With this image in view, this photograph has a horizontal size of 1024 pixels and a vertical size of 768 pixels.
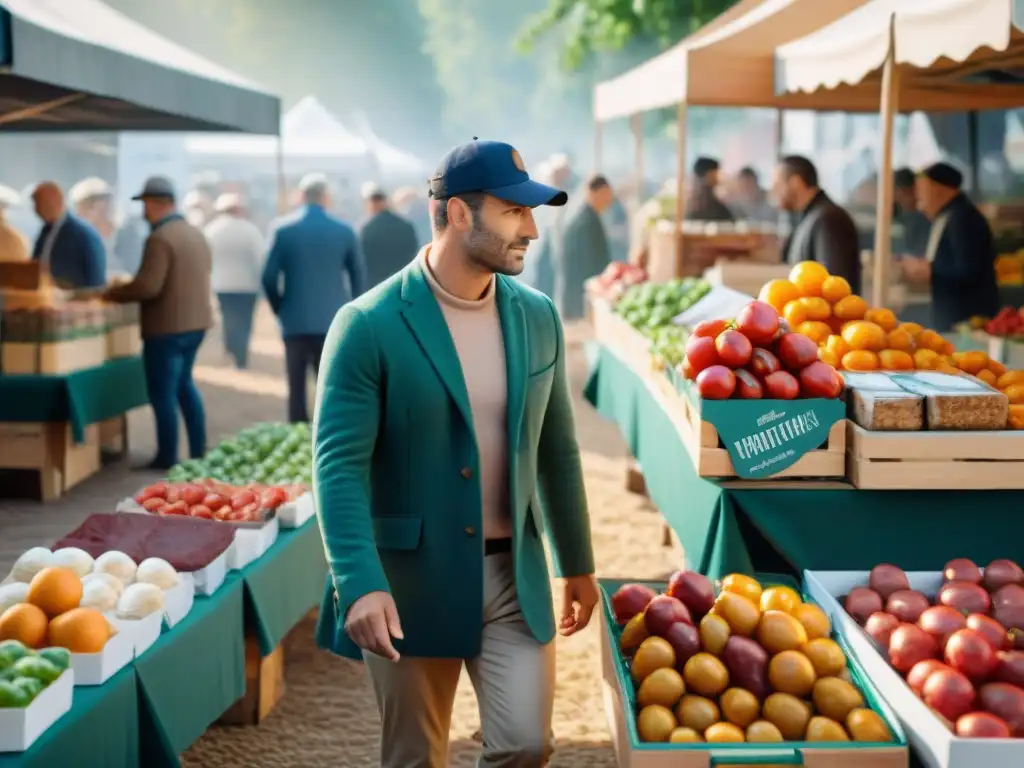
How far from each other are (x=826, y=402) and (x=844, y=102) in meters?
7.12

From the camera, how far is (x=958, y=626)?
313 cm

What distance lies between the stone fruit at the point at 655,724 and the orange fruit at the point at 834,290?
231 centimetres

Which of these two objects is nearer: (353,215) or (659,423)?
(659,423)

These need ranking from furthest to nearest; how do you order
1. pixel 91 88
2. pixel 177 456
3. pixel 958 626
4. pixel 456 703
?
pixel 177 456
pixel 91 88
pixel 456 703
pixel 958 626

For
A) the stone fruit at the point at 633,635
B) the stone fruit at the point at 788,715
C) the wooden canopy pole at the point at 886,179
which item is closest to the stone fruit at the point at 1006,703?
the stone fruit at the point at 788,715

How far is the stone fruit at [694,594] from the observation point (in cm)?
338

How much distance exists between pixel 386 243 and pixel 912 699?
9.34m

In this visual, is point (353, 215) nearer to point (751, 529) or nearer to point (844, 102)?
point (844, 102)

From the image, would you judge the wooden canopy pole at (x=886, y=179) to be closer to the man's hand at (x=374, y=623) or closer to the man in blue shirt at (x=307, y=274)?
the man's hand at (x=374, y=623)

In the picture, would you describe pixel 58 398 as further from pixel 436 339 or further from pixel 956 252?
pixel 436 339

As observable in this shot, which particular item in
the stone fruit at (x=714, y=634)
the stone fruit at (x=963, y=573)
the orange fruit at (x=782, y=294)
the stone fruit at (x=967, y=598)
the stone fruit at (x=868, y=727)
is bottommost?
the stone fruit at (x=868, y=727)

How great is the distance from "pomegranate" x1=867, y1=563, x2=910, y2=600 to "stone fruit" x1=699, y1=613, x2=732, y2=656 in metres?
0.52

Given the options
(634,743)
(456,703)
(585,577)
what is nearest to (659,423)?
(456,703)

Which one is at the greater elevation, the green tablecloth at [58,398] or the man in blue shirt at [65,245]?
the man in blue shirt at [65,245]
